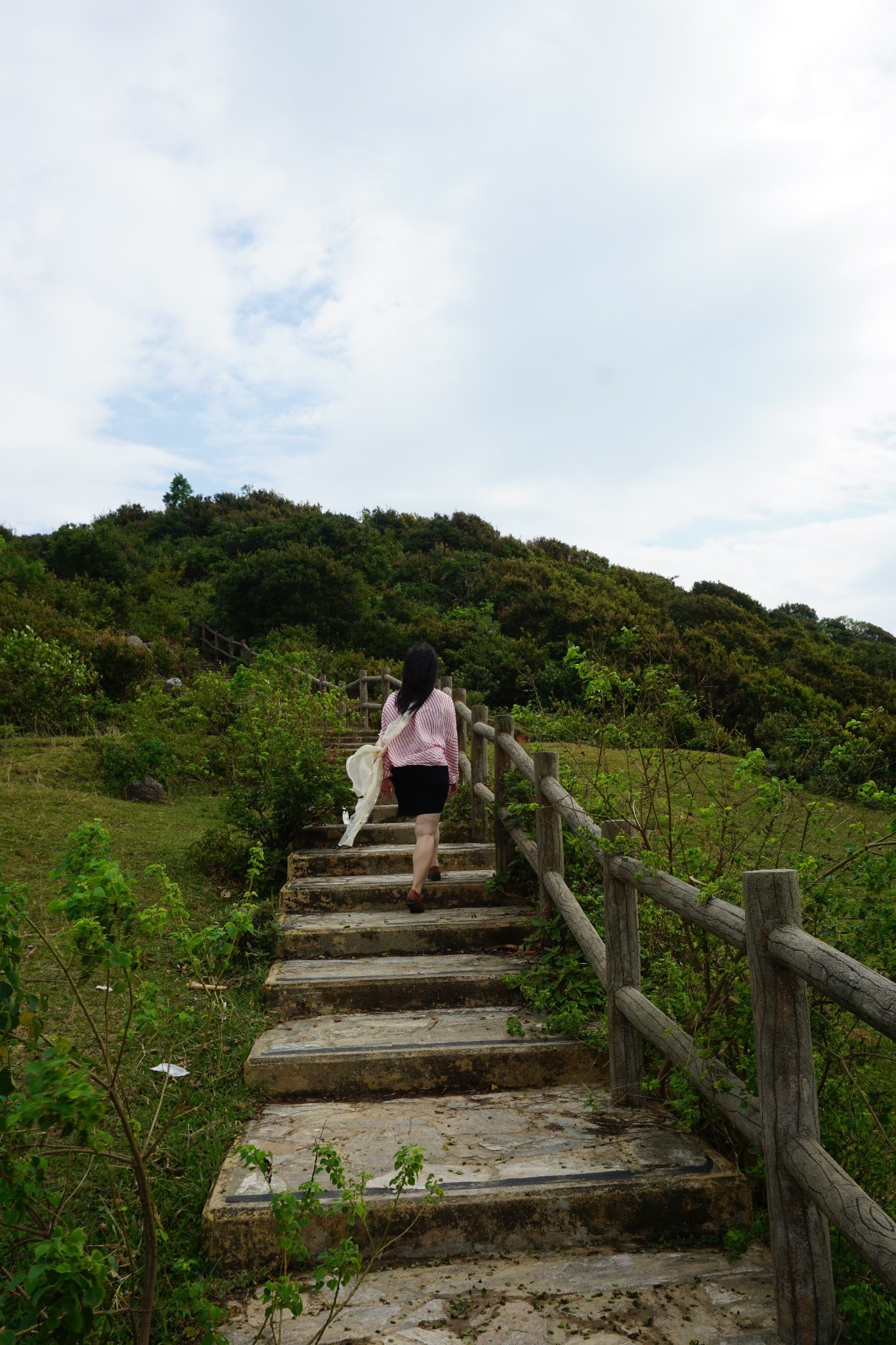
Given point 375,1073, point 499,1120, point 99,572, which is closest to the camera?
point 499,1120

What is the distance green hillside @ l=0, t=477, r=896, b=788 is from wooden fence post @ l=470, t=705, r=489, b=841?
5.84 meters

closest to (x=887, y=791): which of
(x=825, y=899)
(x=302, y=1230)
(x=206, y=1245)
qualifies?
(x=825, y=899)

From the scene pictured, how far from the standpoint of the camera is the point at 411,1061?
3.74 meters

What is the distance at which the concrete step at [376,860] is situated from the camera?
20.1 feet

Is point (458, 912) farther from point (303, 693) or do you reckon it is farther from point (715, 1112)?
point (303, 693)

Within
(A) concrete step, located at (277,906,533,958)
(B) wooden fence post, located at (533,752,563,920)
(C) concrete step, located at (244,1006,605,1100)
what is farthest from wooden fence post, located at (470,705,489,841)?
(C) concrete step, located at (244,1006,605,1100)

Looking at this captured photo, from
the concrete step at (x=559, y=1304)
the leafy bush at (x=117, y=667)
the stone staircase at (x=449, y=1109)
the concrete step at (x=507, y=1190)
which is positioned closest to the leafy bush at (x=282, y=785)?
the stone staircase at (x=449, y=1109)

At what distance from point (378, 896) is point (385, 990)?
1200 millimetres

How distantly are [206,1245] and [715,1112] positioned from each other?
65.9 inches

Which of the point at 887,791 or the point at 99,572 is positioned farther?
the point at 99,572

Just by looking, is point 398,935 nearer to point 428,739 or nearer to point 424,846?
point 424,846

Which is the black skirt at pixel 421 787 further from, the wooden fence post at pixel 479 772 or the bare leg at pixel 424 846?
the wooden fence post at pixel 479 772

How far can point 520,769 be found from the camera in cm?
517

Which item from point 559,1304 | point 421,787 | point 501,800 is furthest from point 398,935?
point 559,1304
